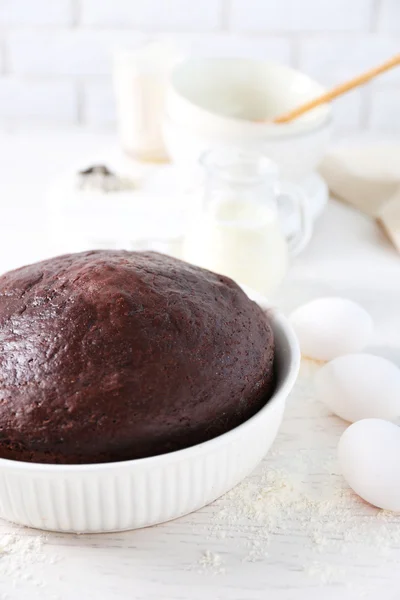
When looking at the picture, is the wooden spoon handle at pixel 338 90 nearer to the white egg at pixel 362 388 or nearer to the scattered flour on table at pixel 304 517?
the white egg at pixel 362 388

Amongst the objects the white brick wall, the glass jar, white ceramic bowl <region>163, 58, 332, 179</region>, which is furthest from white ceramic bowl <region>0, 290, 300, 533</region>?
the white brick wall

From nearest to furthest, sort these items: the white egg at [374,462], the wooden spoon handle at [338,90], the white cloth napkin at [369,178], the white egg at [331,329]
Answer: the white egg at [374,462] → the white egg at [331,329] → the wooden spoon handle at [338,90] → the white cloth napkin at [369,178]

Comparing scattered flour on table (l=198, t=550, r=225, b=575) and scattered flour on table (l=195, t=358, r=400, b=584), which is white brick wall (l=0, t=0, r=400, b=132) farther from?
scattered flour on table (l=198, t=550, r=225, b=575)

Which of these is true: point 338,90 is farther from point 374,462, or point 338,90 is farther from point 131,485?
point 131,485

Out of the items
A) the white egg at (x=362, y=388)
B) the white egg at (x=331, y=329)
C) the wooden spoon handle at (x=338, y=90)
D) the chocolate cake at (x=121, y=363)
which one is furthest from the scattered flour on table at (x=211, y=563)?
the wooden spoon handle at (x=338, y=90)

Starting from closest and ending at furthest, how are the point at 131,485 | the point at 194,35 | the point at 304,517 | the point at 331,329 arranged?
the point at 131,485 → the point at 304,517 → the point at 331,329 → the point at 194,35

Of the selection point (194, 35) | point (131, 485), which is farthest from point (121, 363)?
point (194, 35)

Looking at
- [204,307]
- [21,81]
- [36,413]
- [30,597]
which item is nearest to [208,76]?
[21,81]

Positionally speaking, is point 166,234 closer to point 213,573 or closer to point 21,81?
point 213,573
